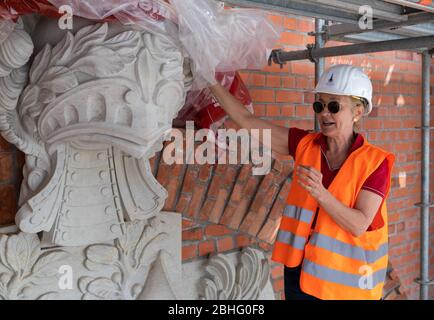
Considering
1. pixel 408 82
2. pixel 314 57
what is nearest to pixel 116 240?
pixel 314 57

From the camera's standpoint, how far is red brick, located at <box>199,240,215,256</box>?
236 cm

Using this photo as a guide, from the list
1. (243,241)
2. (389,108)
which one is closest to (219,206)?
(243,241)

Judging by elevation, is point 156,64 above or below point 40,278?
above

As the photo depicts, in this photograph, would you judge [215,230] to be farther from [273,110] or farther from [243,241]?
[273,110]

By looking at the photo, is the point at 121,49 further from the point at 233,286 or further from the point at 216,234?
the point at 233,286

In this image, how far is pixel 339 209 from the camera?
1.73 m

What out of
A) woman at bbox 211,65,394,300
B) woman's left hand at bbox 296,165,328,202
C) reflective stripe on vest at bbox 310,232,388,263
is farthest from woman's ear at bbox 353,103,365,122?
reflective stripe on vest at bbox 310,232,388,263

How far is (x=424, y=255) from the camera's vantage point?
9.58ft

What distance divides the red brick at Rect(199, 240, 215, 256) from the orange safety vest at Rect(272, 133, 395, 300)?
0.54m

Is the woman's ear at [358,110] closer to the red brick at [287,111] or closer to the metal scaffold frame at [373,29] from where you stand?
the metal scaffold frame at [373,29]

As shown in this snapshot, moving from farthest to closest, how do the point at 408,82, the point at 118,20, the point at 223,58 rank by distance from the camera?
the point at 408,82 < the point at 223,58 < the point at 118,20

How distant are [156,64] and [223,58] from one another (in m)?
0.31

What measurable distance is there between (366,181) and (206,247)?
2.76ft

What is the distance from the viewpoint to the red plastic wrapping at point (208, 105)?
196 centimetres
